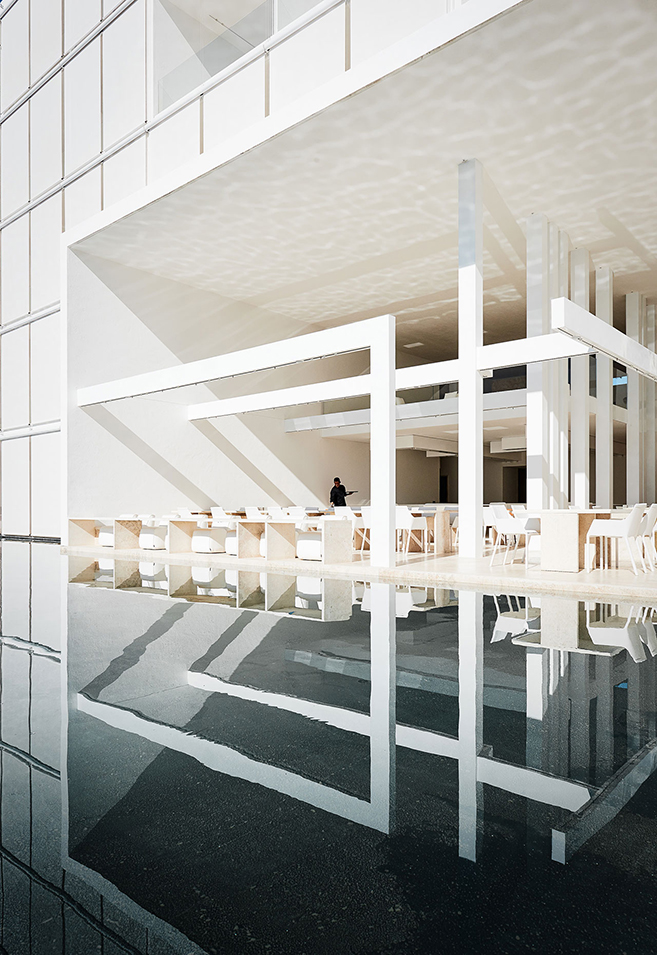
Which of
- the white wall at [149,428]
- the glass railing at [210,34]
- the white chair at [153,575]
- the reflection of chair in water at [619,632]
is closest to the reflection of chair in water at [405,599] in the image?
the reflection of chair in water at [619,632]

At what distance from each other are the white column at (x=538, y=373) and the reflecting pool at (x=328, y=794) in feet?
24.3

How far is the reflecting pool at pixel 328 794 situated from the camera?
1601 mm

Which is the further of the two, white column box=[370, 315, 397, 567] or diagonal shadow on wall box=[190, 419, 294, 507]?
diagonal shadow on wall box=[190, 419, 294, 507]

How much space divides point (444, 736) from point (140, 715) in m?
1.32

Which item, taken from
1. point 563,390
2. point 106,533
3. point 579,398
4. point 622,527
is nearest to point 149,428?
point 106,533

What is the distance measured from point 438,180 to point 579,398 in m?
5.29

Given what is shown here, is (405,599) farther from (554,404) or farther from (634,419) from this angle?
(634,419)

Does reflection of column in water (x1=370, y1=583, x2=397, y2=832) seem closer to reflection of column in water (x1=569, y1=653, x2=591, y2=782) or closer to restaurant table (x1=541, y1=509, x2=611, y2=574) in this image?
reflection of column in water (x1=569, y1=653, x2=591, y2=782)

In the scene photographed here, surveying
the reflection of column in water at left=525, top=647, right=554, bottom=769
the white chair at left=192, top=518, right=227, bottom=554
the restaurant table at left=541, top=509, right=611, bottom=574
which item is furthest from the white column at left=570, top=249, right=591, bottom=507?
the reflection of column in water at left=525, top=647, right=554, bottom=769

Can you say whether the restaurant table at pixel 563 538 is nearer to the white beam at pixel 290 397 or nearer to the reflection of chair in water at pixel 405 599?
the reflection of chair in water at pixel 405 599

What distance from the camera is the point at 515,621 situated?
5574 millimetres

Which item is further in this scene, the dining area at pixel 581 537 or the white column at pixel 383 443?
the white column at pixel 383 443

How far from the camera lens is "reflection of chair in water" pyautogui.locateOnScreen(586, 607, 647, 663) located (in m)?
4.44

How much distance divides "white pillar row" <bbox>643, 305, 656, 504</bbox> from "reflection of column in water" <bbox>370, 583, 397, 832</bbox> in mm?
13458
